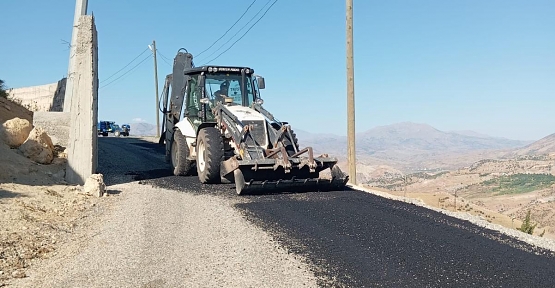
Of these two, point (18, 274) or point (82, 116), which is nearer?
point (18, 274)

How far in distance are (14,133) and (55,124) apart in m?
1.53

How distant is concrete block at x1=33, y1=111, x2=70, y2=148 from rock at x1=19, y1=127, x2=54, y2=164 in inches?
45.8

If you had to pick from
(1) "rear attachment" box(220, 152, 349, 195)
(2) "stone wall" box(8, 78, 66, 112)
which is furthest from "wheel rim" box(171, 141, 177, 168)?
(2) "stone wall" box(8, 78, 66, 112)

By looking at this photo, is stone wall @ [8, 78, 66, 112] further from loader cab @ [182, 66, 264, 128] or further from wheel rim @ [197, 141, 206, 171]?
wheel rim @ [197, 141, 206, 171]

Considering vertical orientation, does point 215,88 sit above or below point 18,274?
above

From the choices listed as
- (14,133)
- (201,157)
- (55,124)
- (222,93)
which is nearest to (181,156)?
(201,157)

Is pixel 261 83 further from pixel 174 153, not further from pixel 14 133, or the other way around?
pixel 14 133

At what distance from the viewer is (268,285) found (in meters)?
4.32

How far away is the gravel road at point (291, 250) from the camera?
447cm

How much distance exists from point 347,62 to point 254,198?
622 centimetres

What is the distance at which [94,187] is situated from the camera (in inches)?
340

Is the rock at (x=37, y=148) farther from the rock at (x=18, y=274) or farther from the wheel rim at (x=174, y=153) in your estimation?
the rock at (x=18, y=274)

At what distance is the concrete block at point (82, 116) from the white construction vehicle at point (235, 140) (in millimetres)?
2273

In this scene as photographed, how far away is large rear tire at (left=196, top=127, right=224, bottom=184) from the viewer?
375 inches
